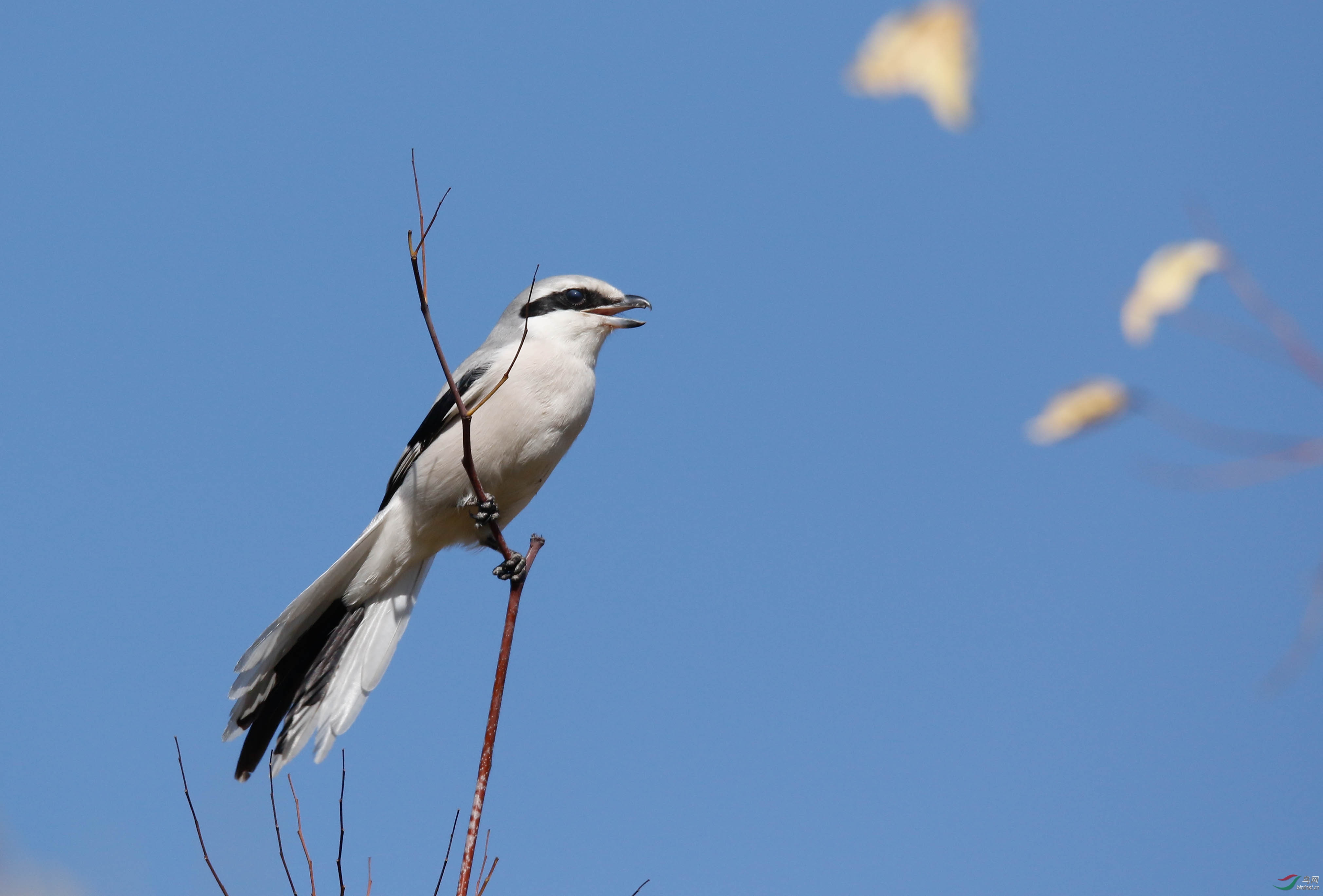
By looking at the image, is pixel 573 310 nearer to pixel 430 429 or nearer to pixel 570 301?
pixel 570 301

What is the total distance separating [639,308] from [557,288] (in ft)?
1.31

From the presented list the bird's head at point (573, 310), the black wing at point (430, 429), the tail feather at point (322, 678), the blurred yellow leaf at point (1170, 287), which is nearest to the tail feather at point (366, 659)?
the tail feather at point (322, 678)

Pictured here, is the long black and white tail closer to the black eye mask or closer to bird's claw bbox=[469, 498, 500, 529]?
bird's claw bbox=[469, 498, 500, 529]

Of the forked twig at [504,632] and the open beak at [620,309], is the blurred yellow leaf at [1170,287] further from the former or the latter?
the open beak at [620,309]

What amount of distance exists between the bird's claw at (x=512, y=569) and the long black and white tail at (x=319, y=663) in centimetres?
58

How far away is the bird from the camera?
14.0 feet

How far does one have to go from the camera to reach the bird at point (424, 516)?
4281 millimetres

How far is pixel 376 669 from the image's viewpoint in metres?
4.48

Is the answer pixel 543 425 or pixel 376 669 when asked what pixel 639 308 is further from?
pixel 376 669

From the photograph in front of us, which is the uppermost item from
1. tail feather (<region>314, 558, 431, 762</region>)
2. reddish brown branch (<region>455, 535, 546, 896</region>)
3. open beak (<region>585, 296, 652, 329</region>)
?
open beak (<region>585, 296, 652, 329</region>)

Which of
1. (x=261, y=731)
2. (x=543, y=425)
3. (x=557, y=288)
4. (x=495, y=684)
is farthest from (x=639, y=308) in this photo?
(x=495, y=684)

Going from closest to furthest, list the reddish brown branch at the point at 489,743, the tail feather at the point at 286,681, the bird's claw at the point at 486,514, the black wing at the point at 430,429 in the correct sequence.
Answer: the reddish brown branch at the point at 489,743 < the bird's claw at the point at 486,514 < the tail feather at the point at 286,681 < the black wing at the point at 430,429

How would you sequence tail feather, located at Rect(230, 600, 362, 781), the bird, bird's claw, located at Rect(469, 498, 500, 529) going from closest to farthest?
bird's claw, located at Rect(469, 498, 500, 529) → tail feather, located at Rect(230, 600, 362, 781) → the bird

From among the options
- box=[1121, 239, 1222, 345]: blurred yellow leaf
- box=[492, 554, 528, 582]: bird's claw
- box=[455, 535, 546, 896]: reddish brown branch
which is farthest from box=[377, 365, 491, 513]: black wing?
box=[1121, 239, 1222, 345]: blurred yellow leaf
